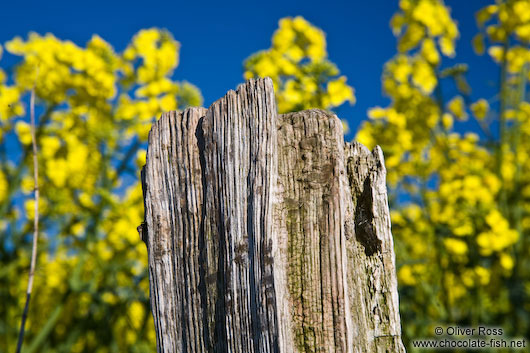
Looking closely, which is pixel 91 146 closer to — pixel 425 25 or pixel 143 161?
pixel 143 161

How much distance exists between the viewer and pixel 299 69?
8.64 feet

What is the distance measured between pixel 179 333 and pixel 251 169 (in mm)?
438

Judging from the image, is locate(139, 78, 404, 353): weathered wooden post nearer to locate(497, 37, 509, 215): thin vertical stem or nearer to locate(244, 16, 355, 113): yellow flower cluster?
locate(244, 16, 355, 113): yellow flower cluster

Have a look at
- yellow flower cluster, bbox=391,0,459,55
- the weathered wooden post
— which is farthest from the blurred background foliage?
the weathered wooden post

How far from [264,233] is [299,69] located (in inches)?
70.0

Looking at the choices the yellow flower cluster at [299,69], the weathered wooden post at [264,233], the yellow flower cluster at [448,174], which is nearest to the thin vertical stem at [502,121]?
the yellow flower cluster at [448,174]

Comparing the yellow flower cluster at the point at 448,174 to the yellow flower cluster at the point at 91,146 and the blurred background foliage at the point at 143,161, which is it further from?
the yellow flower cluster at the point at 91,146

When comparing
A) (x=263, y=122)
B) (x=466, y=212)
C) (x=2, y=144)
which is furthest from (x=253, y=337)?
(x=2, y=144)

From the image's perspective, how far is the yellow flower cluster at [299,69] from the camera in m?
2.44

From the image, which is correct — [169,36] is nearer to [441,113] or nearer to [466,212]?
[441,113]

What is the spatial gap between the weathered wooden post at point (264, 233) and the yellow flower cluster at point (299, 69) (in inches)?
49.8

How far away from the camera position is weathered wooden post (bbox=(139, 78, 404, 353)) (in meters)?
1.02

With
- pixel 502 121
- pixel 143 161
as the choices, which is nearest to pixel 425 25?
pixel 502 121

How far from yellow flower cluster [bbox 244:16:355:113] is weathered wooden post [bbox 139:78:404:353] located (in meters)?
1.27
